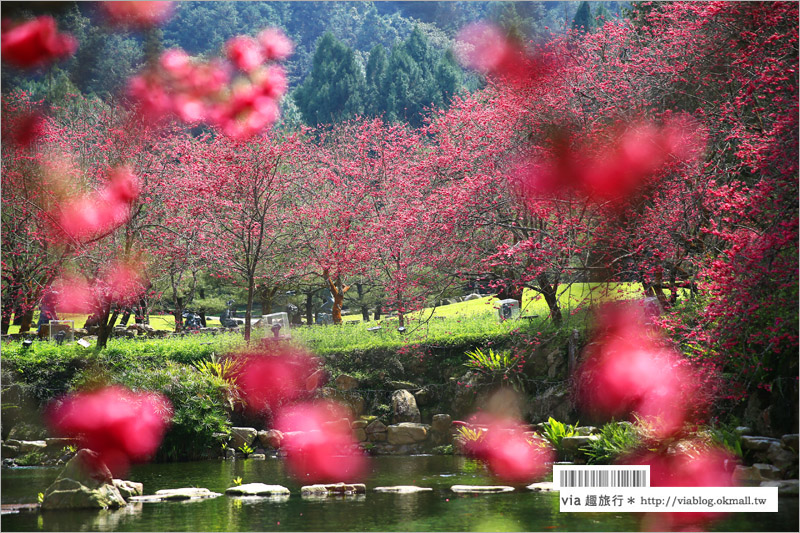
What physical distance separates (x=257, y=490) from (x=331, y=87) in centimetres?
3503

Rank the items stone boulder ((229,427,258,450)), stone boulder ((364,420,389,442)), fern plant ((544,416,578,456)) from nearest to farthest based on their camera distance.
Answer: fern plant ((544,416,578,456)) → stone boulder ((229,427,258,450)) → stone boulder ((364,420,389,442))

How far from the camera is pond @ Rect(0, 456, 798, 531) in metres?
6.86

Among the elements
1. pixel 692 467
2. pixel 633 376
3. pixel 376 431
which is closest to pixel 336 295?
pixel 376 431

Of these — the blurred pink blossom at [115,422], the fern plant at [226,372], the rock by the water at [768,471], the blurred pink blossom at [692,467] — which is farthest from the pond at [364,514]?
the fern plant at [226,372]

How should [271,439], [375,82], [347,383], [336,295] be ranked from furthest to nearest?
[375,82]
[336,295]
[347,383]
[271,439]

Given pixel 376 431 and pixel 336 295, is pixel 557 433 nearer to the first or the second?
pixel 376 431

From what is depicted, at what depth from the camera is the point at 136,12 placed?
9.28 meters

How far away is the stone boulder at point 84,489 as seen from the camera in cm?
845

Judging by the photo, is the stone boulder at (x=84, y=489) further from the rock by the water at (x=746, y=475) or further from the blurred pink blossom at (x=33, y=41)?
the rock by the water at (x=746, y=475)

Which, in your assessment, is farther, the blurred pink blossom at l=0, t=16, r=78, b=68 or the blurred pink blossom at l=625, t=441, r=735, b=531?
the blurred pink blossom at l=625, t=441, r=735, b=531

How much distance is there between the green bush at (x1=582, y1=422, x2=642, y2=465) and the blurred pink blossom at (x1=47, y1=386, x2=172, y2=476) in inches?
264

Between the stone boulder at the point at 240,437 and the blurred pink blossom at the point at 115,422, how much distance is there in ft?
3.85

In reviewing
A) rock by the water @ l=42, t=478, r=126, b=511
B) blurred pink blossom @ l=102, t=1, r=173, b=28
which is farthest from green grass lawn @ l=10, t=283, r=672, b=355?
blurred pink blossom @ l=102, t=1, r=173, b=28

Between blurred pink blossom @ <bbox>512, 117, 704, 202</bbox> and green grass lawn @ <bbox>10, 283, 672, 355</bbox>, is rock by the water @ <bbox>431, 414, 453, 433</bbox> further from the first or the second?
blurred pink blossom @ <bbox>512, 117, 704, 202</bbox>
